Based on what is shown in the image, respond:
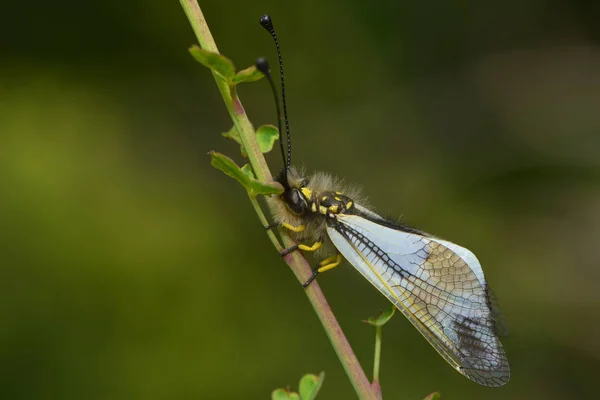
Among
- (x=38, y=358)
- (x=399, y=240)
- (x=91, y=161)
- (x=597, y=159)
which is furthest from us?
(x=597, y=159)

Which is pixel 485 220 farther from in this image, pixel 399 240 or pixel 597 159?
pixel 399 240

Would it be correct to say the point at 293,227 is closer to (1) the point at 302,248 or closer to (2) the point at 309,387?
(1) the point at 302,248

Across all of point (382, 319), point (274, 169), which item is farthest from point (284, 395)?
point (274, 169)

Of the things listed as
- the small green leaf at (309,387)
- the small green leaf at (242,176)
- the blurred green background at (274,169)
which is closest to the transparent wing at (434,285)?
the small green leaf at (309,387)

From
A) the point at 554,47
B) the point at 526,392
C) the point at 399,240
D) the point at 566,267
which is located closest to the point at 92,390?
the point at 399,240

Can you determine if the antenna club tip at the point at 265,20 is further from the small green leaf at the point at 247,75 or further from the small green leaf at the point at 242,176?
the small green leaf at the point at 242,176

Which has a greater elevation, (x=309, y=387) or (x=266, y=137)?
(x=266, y=137)

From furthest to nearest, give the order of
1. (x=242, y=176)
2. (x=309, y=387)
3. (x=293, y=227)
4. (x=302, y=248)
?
(x=293, y=227)
(x=302, y=248)
(x=309, y=387)
(x=242, y=176)


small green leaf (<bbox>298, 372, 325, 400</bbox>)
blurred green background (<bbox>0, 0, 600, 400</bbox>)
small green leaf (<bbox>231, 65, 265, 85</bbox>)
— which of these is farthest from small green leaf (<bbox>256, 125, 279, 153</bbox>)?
blurred green background (<bbox>0, 0, 600, 400</bbox>)
